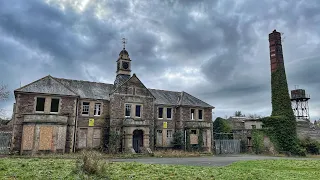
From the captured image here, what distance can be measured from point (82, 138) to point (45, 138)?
192 inches

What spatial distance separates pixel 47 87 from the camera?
98.3ft

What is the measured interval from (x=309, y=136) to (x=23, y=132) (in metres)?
43.4

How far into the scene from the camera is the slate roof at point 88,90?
29.7m

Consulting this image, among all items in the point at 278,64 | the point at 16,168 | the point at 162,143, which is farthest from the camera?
the point at 278,64

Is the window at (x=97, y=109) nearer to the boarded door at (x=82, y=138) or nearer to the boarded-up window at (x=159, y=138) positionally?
the boarded door at (x=82, y=138)

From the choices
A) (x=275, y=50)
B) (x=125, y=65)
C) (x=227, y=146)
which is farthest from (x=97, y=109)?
(x=275, y=50)

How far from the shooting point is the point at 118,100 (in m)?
32.8

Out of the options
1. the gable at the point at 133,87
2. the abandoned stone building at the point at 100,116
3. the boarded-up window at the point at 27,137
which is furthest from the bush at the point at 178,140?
the boarded-up window at the point at 27,137

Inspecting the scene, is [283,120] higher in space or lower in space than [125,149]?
higher

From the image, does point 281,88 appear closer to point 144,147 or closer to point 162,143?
point 162,143

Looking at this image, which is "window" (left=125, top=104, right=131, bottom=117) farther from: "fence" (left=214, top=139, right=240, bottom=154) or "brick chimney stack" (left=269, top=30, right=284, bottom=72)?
"brick chimney stack" (left=269, top=30, right=284, bottom=72)

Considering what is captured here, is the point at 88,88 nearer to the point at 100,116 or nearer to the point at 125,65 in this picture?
the point at 100,116

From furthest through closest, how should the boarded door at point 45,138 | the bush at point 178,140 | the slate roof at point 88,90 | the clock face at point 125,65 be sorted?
the clock face at point 125,65 < the bush at point 178,140 < the slate roof at point 88,90 < the boarded door at point 45,138

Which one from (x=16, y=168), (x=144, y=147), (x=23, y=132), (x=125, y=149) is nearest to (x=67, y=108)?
(x=23, y=132)
